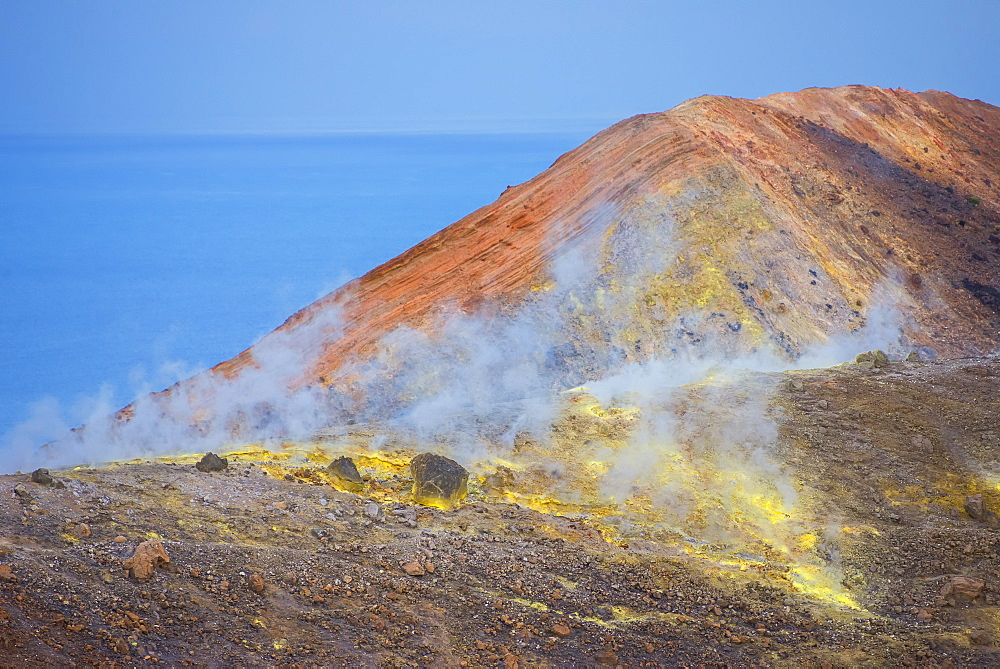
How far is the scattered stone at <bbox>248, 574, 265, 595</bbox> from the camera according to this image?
854 cm

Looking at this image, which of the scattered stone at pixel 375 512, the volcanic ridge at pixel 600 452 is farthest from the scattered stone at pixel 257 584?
the scattered stone at pixel 375 512

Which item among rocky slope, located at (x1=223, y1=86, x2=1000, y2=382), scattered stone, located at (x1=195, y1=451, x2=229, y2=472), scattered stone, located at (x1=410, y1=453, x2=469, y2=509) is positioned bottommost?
scattered stone, located at (x1=410, y1=453, x2=469, y2=509)

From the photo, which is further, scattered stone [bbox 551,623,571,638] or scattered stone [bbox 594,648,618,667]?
scattered stone [bbox 551,623,571,638]

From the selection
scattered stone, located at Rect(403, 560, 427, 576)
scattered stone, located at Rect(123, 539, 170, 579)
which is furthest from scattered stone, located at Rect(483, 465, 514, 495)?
scattered stone, located at Rect(123, 539, 170, 579)

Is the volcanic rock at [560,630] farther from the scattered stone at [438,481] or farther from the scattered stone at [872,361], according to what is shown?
the scattered stone at [872,361]

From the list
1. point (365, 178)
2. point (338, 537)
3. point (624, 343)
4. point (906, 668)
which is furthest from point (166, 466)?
point (365, 178)

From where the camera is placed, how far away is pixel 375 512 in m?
10.8

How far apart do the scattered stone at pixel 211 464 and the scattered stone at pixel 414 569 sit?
3.53m

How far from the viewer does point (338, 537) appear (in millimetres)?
10164

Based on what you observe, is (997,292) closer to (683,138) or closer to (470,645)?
(683,138)

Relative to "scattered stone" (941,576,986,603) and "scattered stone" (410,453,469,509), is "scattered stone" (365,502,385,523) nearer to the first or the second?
"scattered stone" (410,453,469,509)

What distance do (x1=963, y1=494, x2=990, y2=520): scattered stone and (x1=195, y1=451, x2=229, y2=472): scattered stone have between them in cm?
978

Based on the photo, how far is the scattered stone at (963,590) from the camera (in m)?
9.90

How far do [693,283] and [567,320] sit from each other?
9.62ft
